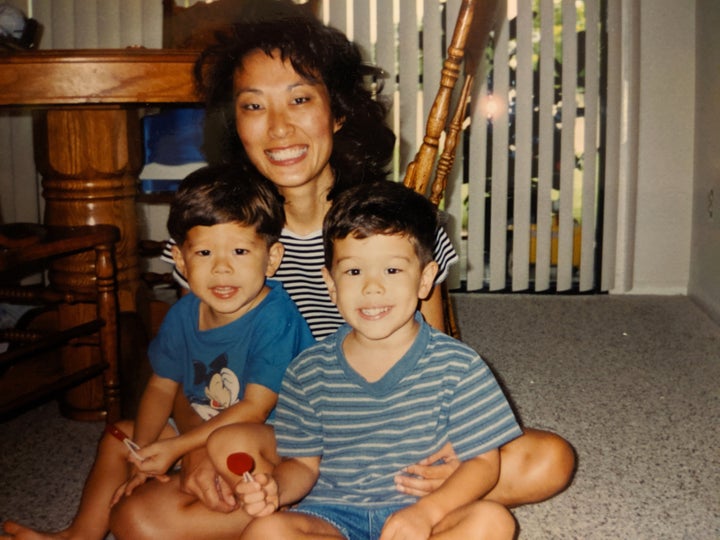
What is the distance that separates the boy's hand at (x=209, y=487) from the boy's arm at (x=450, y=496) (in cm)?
26

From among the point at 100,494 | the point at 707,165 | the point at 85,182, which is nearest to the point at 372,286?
the point at 100,494


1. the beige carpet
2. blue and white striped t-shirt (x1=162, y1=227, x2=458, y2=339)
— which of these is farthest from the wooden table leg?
blue and white striped t-shirt (x1=162, y1=227, x2=458, y2=339)

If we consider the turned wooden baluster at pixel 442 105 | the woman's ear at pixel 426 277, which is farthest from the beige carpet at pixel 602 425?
the turned wooden baluster at pixel 442 105

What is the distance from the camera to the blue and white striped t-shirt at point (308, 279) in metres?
1.18

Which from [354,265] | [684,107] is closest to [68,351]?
[354,265]

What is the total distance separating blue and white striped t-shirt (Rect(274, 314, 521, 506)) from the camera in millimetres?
876

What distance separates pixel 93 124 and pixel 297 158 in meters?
0.61

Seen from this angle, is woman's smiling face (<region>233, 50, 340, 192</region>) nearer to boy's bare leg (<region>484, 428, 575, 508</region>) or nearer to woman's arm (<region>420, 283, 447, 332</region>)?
woman's arm (<region>420, 283, 447, 332</region>)

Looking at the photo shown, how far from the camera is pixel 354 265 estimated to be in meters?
0.90

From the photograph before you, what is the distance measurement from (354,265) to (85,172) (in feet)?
2.81

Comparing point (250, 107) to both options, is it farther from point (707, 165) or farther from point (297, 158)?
point (707, 165)

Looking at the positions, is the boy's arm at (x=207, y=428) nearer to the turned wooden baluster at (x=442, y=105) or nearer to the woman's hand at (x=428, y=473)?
the woman's hand at (x=428, y=473)

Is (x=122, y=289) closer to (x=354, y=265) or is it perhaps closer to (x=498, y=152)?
(x=354, y=265)

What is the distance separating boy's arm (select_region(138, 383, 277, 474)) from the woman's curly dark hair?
1.14 ft
